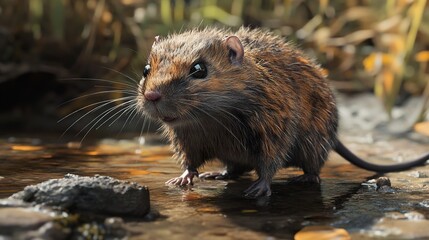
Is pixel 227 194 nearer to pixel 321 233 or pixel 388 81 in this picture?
pixel 321 233

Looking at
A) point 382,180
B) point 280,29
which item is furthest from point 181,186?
point 280,29

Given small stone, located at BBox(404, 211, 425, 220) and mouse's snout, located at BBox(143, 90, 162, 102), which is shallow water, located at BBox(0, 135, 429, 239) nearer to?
small stone, located at BBox(404, 211, 425, 220)

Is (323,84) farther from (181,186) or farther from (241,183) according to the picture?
(181,186)

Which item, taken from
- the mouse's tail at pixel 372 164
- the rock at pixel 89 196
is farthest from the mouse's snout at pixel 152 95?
the mouse's tail at pixel 372 164

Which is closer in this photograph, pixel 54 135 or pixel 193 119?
pixel 193 119

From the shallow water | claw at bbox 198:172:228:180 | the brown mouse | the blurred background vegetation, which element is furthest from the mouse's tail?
the blurred background vegetation

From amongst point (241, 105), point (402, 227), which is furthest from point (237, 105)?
point (402, 227)

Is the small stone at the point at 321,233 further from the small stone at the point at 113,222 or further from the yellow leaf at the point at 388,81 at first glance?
the yellow leaf at the point at 388,81
